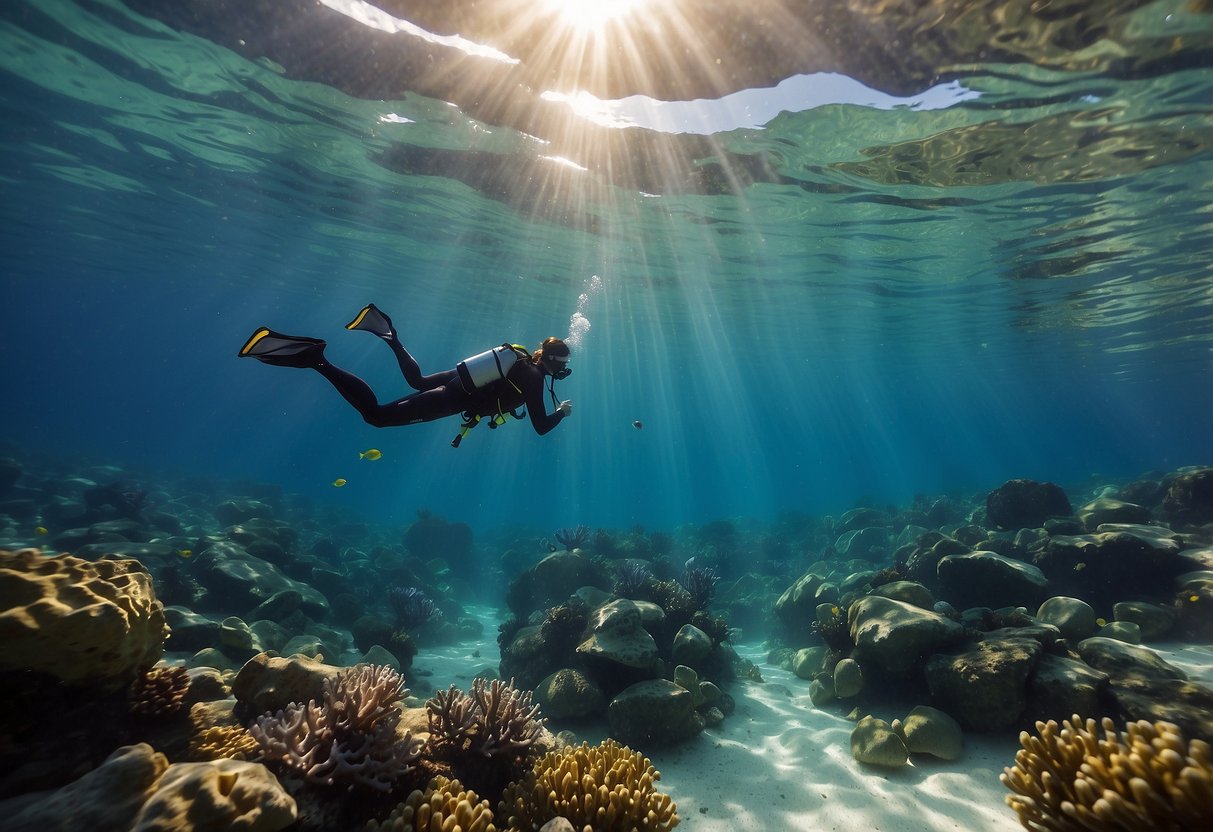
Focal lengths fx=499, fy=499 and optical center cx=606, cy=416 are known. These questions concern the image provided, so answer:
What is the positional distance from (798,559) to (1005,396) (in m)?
61.0

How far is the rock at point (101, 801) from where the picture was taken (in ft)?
7.85

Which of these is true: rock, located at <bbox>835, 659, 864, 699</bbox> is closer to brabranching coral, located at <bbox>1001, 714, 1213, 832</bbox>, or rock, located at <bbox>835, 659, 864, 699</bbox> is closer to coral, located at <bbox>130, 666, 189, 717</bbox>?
brabranching coral, located at <bbox>1001, 714, 1213, 832</bbox>

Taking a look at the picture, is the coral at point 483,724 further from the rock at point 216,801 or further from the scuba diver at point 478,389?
the scuba diver at point 478,389

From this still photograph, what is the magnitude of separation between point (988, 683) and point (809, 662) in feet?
13.6

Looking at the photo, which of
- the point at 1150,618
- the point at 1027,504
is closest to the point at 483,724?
the point at 1150,618

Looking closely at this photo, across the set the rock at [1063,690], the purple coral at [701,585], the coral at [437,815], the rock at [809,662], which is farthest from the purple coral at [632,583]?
the coral at [437,815]

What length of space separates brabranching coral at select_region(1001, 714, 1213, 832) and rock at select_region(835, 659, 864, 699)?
4.41 m

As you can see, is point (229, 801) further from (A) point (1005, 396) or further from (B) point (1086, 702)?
(A) point (1005, 396)

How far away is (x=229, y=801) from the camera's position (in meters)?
2.46

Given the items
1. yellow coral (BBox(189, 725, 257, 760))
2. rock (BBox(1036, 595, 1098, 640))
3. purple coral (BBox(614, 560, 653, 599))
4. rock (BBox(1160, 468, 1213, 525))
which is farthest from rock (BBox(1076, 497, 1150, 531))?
yellow coral (BBox(189, 725, 257, 760))

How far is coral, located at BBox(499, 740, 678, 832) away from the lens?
3.47m

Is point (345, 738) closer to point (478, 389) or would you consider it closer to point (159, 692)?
point (159, 692)

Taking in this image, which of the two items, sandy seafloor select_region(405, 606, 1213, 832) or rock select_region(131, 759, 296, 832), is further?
sandy seafloor select_region(405, 606, 1213, 832)

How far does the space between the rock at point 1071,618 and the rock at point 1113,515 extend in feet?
17.3
